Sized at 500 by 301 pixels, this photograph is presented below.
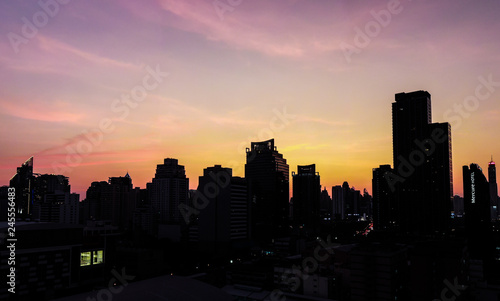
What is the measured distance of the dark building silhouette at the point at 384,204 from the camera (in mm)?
→ 149375

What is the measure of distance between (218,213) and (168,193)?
80.9m

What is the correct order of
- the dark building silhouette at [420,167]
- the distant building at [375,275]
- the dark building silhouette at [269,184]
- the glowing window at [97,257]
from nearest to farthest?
the distant building at [375,275] → the glowing window at [97,257] → the dark building silhouette at [420,167] → the dark building silhouette at [269,184]

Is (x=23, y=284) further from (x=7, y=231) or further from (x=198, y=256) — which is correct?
(x=198, y=256)

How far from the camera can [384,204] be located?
154750 mm

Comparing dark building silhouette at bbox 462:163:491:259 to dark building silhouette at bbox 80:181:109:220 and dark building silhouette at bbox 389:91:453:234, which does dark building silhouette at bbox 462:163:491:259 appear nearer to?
dark building silhouette at bbox 389:91:453:234

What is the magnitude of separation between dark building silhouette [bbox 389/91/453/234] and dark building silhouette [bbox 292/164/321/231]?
45.1m

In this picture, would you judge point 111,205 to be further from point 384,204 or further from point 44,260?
point 384,204

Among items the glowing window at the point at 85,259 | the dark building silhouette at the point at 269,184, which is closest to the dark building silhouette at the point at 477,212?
the dark building silhouette at the point at 269,184

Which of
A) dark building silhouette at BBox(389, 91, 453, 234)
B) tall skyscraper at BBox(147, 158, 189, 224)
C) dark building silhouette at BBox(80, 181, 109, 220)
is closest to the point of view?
dark building silhouette at BBox(389, 91, 453, 234)

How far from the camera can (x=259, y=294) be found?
59156mm

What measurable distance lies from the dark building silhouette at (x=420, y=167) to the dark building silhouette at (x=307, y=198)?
148 feet

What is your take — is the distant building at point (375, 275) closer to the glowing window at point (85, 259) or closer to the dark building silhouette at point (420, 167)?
the glowing window at point (85, 259)

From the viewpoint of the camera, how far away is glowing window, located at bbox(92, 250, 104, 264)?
7038 centimetres

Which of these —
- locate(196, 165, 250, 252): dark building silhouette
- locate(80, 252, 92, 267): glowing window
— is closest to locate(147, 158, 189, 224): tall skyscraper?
locate(196, 165, 250, 252): dark building silhouette
